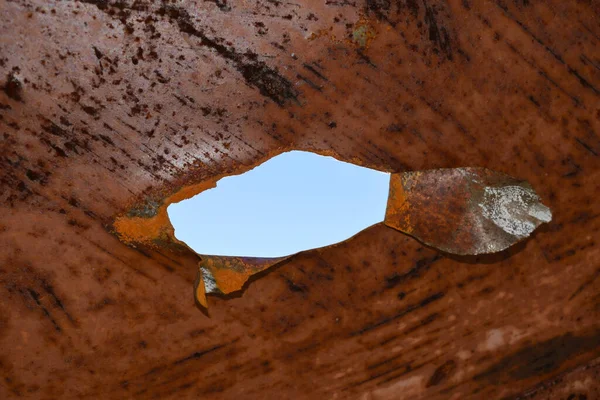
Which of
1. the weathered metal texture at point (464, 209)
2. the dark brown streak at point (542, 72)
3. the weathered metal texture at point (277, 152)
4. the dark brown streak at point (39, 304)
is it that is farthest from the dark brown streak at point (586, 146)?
the dark brown streak at point (39, 304)

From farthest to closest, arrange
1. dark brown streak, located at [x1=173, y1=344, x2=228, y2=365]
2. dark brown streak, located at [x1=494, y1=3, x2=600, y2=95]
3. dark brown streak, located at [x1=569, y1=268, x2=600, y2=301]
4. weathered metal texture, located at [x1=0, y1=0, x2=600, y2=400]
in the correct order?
dark brown streak, located at [x1=569, y1=268, x2=600, y2=301] < dark brown streak, located at [x1=173, y1=344, x2=228, y2=365] < dark brown streak, located at [x1=494, y1=3, x2=600, y2=95] < weathered metal texture, located at [x1=0, y1=0, x2=600, y2=400]

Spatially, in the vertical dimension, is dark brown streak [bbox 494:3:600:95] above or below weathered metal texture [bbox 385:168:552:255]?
above

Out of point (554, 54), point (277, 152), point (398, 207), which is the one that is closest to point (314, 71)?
point (277, 152)

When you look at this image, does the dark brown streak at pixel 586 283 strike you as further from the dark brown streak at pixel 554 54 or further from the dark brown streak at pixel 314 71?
the dark brown streak at pixel 314 71

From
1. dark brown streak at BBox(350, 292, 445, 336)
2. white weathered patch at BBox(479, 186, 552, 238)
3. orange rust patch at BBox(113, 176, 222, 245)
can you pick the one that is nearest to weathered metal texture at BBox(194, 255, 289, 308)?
orange rust patch at BBox(113, 176, 222, 245)

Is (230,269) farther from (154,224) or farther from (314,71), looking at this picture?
(314,71)

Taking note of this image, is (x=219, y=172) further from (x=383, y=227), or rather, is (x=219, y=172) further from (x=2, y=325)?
(x=2, y=325)

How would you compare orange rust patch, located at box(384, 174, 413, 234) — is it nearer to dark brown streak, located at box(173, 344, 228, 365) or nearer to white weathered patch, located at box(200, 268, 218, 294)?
white weathered patch, located at box(200, 268, 218, 294)

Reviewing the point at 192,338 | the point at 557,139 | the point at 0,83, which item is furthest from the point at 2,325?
the point at 557,139
